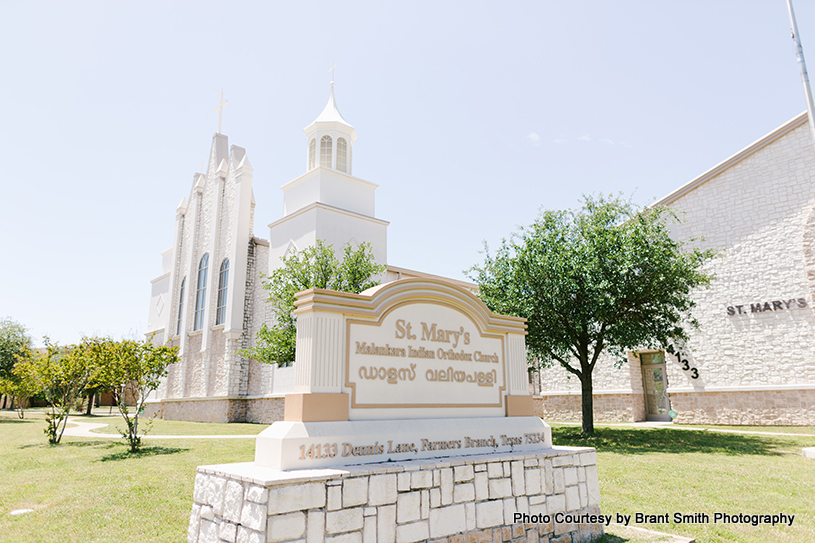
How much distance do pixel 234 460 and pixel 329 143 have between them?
16460mm

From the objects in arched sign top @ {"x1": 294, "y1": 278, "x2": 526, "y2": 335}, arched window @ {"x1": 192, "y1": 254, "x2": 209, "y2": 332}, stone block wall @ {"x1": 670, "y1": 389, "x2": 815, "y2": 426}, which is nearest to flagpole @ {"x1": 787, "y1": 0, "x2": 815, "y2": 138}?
stone block wall @ {"x1": 670, "y1": 389, "x2": 815, "y2": 426}

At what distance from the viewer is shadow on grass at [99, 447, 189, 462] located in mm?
11867

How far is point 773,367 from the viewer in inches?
717

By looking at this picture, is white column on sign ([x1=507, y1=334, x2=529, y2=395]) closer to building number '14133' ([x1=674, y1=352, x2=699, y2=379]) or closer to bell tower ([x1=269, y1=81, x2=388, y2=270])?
bell tower ([x1=269, y1=81, x2=388, y2=270])

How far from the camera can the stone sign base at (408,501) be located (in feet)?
13.6

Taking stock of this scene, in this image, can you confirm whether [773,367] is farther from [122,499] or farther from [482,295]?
[122,499]

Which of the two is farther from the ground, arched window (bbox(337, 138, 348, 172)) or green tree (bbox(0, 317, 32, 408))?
arched window (bbox(337, 138, 348, 172))

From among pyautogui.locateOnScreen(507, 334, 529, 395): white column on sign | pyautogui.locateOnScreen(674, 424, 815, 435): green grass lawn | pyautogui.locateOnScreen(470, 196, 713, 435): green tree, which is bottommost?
pyautogui.locateOnScreen(674, 424, 815, 435): green grass lawn

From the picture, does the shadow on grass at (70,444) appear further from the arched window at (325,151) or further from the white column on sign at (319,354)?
the arched window at (325,151)

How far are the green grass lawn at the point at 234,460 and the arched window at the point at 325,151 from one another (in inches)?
528

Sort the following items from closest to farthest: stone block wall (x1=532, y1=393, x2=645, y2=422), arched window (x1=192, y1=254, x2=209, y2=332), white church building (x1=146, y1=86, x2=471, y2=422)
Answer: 1. stone block wall (x1=532, y1=393, x2=645, y2=422)
2. white church building (x1=146, y1=86, x2=471, y2=422)
3. arched window (x1=192, y1=254, x2=209, y2=332)

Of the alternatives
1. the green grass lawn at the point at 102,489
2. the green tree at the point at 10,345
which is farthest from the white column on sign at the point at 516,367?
the green tree at the point at 10,345

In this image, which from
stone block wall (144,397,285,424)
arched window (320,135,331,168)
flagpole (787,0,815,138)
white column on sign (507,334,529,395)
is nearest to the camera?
white column on sign (507,334,529,395)

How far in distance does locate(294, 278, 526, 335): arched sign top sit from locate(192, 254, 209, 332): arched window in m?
25.2
